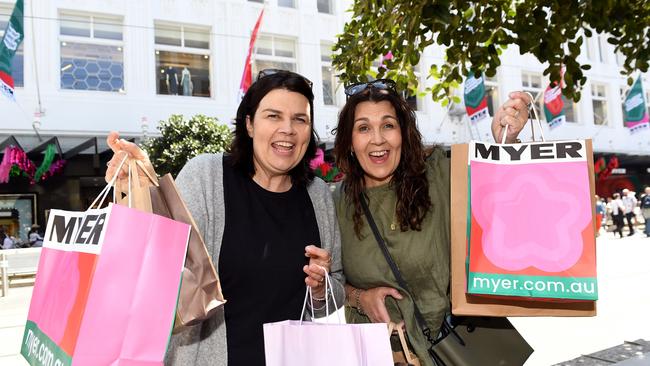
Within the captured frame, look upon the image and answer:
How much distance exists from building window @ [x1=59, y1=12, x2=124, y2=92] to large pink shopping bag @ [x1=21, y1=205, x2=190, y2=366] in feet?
45.3

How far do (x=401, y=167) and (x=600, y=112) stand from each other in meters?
25.2

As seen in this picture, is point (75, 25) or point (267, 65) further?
point (267, 65)

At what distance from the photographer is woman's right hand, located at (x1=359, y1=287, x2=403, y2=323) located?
1916 millimetres

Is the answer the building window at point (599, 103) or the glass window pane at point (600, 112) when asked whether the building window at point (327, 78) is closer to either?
the building window at point (599, 103)

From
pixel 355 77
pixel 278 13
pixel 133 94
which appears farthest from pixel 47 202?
pixel 355 77

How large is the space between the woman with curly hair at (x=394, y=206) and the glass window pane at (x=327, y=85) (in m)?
15.1

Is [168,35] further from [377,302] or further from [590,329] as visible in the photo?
[377,302]

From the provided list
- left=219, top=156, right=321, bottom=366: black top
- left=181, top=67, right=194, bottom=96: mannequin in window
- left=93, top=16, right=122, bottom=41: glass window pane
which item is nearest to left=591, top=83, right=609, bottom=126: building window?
left=181, top=67, right=194, bottom=96: mannequin in window

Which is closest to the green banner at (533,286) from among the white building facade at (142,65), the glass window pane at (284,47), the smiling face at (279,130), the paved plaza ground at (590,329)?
the smiling face at (279,130)

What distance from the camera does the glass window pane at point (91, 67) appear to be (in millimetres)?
13508

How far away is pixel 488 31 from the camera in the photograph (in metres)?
3.46

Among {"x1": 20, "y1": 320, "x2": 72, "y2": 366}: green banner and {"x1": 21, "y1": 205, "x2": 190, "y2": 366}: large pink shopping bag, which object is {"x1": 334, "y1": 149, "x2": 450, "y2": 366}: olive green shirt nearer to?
{"x1": 21, "y1": 205, "x2": 190, "y2": 366}: large pink shopping bag

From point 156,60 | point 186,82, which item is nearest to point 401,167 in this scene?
point 186,82

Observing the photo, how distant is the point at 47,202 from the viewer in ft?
45.0
